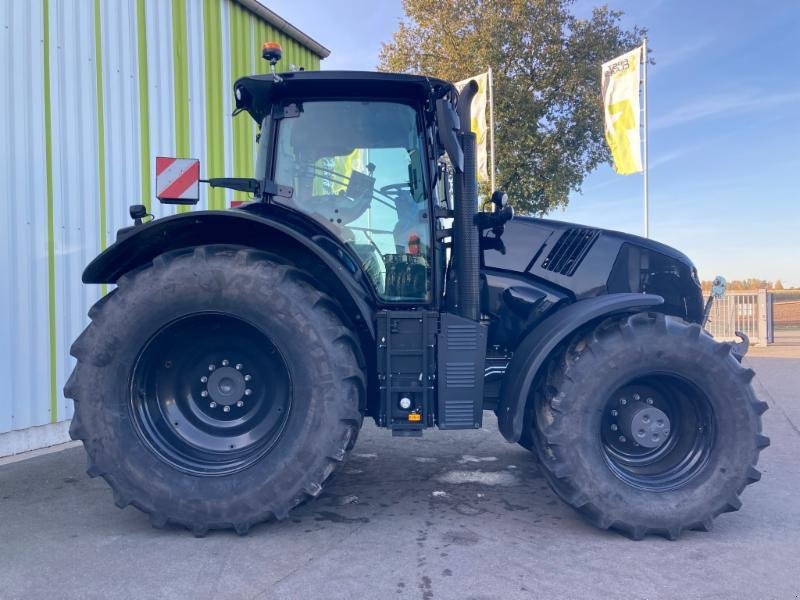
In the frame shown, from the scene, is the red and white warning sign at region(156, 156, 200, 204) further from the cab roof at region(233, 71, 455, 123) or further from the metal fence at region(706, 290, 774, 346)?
the metal fence at region(706, 290, 774, 346)

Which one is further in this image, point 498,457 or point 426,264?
point 498,457

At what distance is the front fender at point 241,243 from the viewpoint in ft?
9.80

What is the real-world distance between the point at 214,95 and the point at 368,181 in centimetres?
416

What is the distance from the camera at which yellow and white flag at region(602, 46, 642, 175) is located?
33.5 feet

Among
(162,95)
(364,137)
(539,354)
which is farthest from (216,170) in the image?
(539,354)

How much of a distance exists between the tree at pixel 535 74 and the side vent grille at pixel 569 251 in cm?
1249

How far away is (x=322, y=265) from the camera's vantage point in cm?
324

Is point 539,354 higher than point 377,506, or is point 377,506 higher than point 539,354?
point 539,354

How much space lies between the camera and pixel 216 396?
318 cm

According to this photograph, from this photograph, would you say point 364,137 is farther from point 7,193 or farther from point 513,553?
point 7,193

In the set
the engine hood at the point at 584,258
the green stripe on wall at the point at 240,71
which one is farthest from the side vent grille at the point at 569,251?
the green stripe on wall at the point at 240,71

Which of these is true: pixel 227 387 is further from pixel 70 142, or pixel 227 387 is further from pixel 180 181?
pixel 70 142

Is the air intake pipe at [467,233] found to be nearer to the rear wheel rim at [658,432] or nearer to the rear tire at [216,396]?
the rear tire at [216,396]

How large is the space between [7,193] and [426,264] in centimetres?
354
